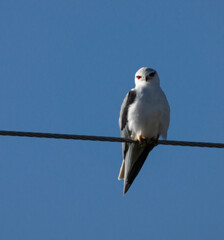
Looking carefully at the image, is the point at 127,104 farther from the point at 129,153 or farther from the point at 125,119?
the point at 129,153

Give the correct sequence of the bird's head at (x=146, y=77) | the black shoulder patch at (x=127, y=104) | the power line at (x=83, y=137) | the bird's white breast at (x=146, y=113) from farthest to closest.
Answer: the bird's head at (x=146, y=77)
the black shoulder patch at (x=127, y=104)
the bird's white breast at (x=146, y=113)
the power line at (x=83, y=137)

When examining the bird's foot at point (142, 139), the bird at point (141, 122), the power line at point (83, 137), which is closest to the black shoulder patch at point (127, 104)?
the bird at point (141, 122)

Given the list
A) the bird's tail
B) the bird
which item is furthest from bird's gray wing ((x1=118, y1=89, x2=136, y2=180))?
the bird's tail

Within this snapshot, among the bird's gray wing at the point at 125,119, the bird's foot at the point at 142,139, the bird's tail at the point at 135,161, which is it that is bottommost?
the bird's tail at the point at 135,161

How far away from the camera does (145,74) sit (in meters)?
6.66

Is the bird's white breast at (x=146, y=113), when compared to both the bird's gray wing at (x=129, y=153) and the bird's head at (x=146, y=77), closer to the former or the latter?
the bird's gray wing at (x=129, y=153)

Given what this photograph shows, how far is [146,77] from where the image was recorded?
6594 millimetres

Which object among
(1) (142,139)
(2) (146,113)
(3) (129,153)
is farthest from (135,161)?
(2) (146,113)

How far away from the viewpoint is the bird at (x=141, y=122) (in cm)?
600

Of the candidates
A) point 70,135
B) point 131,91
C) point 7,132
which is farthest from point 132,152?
point 7,132

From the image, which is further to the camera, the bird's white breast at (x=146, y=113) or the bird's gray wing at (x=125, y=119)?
the bird's gray wing at (x=125, y=119)

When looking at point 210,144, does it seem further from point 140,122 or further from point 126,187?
point 126,187

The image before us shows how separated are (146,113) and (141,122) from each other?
0.46ft

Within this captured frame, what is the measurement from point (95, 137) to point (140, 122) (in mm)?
1676
